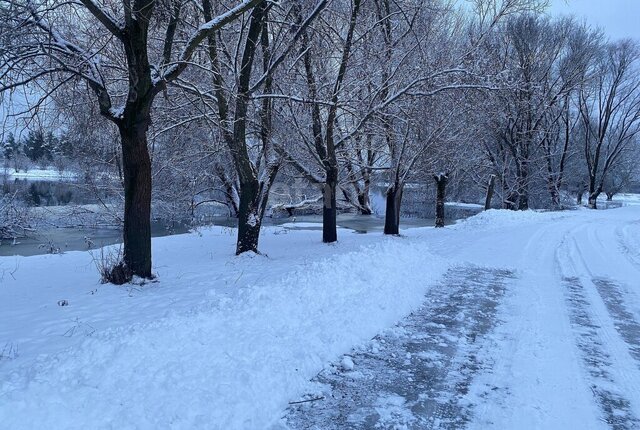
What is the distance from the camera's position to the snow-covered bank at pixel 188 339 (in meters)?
3.38

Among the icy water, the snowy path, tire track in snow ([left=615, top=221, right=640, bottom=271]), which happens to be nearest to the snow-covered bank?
the snowy path

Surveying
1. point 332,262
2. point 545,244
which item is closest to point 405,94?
point 545,244

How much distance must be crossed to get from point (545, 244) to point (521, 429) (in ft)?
37.1

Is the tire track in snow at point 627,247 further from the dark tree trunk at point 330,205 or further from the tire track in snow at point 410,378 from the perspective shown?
the dark tree trunk at point 330,205

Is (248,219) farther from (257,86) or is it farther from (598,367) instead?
(598,367)

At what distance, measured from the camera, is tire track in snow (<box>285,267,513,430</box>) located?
143 inches

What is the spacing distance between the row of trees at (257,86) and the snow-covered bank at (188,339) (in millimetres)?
2041

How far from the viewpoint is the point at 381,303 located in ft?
21.2

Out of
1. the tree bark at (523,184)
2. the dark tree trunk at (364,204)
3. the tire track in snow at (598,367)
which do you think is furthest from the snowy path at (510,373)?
the tree bark at (523,184)

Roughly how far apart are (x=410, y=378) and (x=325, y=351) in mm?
958

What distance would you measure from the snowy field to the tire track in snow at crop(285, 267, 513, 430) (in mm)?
20

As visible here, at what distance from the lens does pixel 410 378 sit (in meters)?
4.32

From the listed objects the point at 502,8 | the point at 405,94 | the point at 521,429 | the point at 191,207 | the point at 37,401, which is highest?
the point at 502,8

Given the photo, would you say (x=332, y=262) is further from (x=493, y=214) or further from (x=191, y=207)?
(x=493, y=214)
